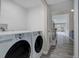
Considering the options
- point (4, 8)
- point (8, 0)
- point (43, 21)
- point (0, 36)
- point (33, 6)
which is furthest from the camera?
point (33, 6)

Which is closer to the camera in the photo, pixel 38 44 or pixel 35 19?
pixel 38 44

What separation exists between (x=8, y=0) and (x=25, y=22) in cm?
97

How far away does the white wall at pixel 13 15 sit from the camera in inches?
67.2

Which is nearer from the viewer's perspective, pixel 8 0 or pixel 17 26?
pixel 8 0

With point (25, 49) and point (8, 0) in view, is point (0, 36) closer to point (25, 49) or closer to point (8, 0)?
point (25, 49)

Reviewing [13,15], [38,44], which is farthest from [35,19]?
[38,44]

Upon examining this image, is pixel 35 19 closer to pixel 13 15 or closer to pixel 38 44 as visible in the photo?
pixel 13 15

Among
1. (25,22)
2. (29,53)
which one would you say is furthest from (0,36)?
(25,22)

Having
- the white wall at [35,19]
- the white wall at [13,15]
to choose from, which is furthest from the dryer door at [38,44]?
the white wall at [13,15]

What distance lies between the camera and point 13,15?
6.64 feet

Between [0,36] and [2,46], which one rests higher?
[0,36]

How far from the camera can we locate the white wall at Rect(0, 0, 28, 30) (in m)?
1.71

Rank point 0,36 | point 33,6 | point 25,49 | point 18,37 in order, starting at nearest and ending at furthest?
point 0,36 < point 18,37 < point 25,49 < point 33,6

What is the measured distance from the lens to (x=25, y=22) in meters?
2.61
